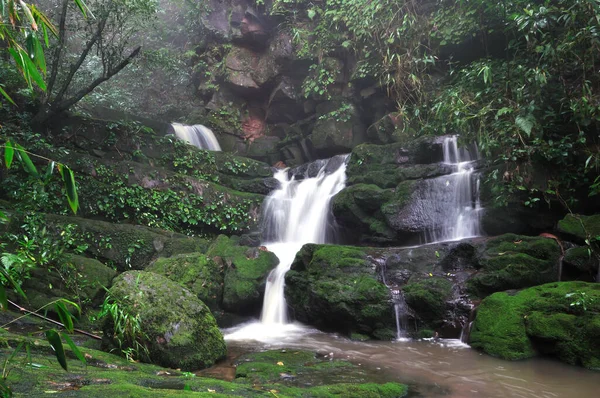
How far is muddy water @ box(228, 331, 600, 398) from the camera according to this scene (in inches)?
173

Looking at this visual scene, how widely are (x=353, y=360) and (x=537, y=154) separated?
17.5 ft

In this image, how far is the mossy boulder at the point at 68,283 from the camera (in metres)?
6.91

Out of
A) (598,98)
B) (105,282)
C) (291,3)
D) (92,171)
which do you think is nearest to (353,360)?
(105,282)

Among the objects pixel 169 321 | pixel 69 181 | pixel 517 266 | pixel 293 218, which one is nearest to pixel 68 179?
pixel 69 181

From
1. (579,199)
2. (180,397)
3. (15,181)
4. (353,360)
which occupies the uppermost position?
(15,181)

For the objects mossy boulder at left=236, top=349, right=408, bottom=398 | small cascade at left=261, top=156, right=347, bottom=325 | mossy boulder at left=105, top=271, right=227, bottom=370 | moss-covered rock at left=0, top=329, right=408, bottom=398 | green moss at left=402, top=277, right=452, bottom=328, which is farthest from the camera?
small cascade at left=261, top=156, right=347, bottom=325

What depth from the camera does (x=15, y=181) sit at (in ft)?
30.1

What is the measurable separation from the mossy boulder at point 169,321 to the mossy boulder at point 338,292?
2165mm

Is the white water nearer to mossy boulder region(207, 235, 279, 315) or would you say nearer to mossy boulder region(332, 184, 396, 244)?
mossy boulder region(207, 235, 279, 315)

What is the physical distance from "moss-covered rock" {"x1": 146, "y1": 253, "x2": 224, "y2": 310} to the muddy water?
1.72m

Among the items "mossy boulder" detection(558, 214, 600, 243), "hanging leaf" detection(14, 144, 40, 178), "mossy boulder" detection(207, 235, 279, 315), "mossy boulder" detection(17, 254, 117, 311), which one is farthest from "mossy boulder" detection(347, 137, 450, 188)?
"hanging leaf" detection(14, 144, 40, 178)

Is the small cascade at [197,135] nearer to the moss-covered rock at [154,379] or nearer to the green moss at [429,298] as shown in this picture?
the green moss at [429,298]

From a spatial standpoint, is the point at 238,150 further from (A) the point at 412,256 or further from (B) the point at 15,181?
(A) the point at 412,256

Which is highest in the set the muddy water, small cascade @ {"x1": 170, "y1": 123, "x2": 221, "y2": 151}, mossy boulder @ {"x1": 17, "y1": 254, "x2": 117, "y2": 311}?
small cascade @ {"x1": 170, "y1": 123, "x2": 221, "y2": 151}
